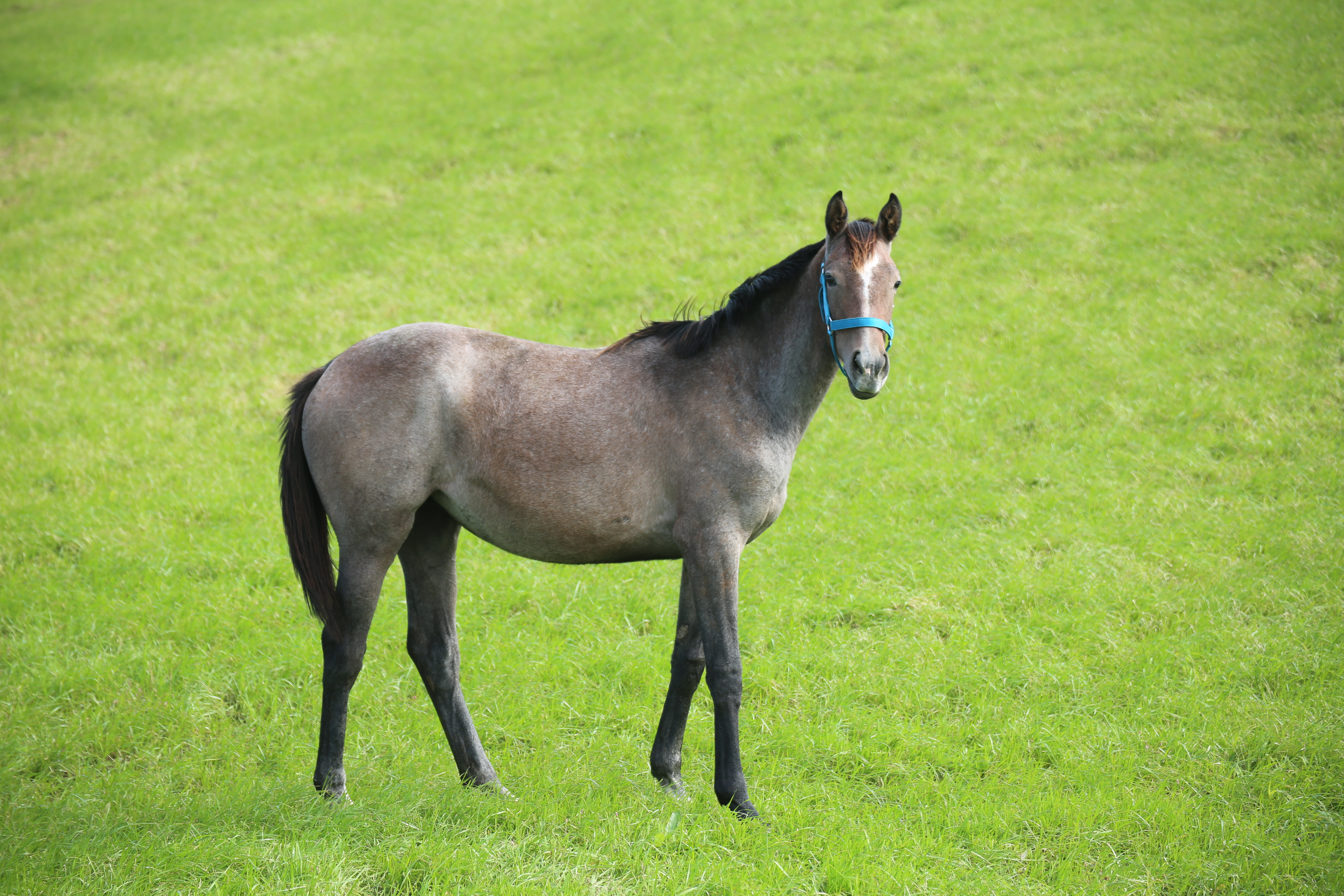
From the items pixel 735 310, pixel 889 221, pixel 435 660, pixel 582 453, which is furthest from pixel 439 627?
pixel 889 221

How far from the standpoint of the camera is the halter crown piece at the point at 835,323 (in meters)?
4.89

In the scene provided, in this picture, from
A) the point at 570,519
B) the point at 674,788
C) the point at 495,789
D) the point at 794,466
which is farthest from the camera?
the point at 794,466

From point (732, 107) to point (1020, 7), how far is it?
25.3ft

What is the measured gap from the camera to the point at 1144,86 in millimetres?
17812

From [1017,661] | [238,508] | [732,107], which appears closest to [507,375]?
[1017,661]

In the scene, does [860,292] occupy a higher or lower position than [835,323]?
higher

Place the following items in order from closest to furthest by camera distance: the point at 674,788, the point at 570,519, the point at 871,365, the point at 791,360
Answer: the point at 871,365 → the point at 570,519 → the point at 791,360 → the point at 674,788

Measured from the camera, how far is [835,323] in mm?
4988

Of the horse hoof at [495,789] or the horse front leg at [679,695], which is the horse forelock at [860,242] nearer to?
the horse front leg at [679,695]

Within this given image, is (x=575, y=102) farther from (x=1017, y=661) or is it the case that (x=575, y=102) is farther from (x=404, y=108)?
(x=1017, y=661)

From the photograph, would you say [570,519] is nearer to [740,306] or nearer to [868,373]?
[740,306]

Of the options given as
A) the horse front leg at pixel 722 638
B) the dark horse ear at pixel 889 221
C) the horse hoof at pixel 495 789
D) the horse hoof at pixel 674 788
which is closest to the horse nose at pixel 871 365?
the dark horse ear at pixel 889 221

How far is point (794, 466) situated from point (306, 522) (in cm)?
631

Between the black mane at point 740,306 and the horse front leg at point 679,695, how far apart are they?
53.2 inches
